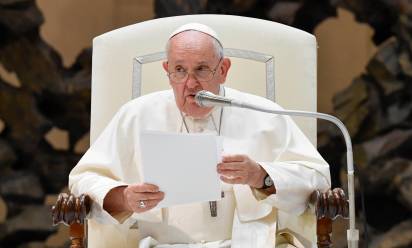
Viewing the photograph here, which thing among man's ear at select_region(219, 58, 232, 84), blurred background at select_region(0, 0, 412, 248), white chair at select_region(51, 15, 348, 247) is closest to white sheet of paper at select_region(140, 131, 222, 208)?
man's ear at select_region(219, 58, 232, 84)

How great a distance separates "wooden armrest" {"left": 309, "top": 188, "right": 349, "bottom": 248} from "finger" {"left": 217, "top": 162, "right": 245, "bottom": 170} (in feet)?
1.13

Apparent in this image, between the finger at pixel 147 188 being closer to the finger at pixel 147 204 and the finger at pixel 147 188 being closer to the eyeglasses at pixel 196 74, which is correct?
the finger at pixel 147 204

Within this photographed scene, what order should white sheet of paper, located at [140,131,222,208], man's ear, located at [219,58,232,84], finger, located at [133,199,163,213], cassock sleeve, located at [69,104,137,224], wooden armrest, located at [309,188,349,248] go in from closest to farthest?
1. white sheet of paper, located at [140,131,222,208]
2. finger, located at [133,199,163,213]
3. wooden armrest, located at [309,188,349,248]
4. cassock sleeve, located at [69,104,137,224]
5. man's ear, located at [219,58,232,84]

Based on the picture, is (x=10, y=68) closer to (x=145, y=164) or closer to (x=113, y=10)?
(x=113, y=10)

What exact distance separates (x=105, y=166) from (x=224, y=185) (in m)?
0.50

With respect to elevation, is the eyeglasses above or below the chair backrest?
below

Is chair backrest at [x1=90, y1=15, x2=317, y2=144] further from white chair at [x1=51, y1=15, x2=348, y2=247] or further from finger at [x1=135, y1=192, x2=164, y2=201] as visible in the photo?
finger at [x1=135, y1=192, x2=164, y2=201]

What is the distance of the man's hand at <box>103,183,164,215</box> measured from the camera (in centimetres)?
305

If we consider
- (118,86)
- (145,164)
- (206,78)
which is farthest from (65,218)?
(118,86)

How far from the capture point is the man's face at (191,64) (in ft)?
11.7

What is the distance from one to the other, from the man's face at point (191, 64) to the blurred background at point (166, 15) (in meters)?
2.54

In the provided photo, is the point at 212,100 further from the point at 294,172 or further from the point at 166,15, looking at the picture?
the point at 166,15

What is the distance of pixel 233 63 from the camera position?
4238mm

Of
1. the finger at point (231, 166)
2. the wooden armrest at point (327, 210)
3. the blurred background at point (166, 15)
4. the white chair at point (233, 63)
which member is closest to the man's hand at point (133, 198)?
the finger at point (231, 166)
